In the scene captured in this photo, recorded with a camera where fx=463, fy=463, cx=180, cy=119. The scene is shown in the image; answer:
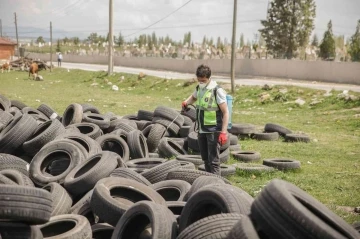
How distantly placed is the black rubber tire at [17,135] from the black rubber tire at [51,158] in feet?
4.38

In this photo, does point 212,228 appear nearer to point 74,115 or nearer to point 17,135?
point 17,135

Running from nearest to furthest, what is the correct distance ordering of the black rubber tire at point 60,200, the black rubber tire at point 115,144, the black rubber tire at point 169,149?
the black rubber tire at point 60,200 → the black rubber tire at point 115,144 → the black rubber tire at point 169,149

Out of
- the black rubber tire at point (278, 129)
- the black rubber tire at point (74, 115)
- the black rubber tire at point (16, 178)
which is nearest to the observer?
the black rubber tire at point (16, 178)

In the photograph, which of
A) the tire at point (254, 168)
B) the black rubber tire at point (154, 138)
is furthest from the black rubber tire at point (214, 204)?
the black rubber tire at point (154, 138)

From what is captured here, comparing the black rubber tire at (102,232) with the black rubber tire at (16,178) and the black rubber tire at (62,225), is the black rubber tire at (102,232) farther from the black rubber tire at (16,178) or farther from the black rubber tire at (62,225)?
the black rubber tire at (16,178)

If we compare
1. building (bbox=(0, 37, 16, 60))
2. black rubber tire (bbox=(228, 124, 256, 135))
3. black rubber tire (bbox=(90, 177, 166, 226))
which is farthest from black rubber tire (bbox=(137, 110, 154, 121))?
building (bbox=(0, 37, 16, 60))

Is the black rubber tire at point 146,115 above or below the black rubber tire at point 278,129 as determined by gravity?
above

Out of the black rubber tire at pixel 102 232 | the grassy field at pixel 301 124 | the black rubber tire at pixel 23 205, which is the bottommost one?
the grassy field at pixel 301 124

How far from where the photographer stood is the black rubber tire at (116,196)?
6.21 metres

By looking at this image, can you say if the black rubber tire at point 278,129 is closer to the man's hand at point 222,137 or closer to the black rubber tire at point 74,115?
the black rubber tire at point 74,115

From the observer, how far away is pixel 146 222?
5914 mm

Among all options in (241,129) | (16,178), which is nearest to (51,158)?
(16,178)

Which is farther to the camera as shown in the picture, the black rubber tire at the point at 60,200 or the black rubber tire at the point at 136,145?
the black rubber tire at the point at 136,145

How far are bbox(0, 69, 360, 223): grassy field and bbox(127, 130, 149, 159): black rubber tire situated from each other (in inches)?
92.3
